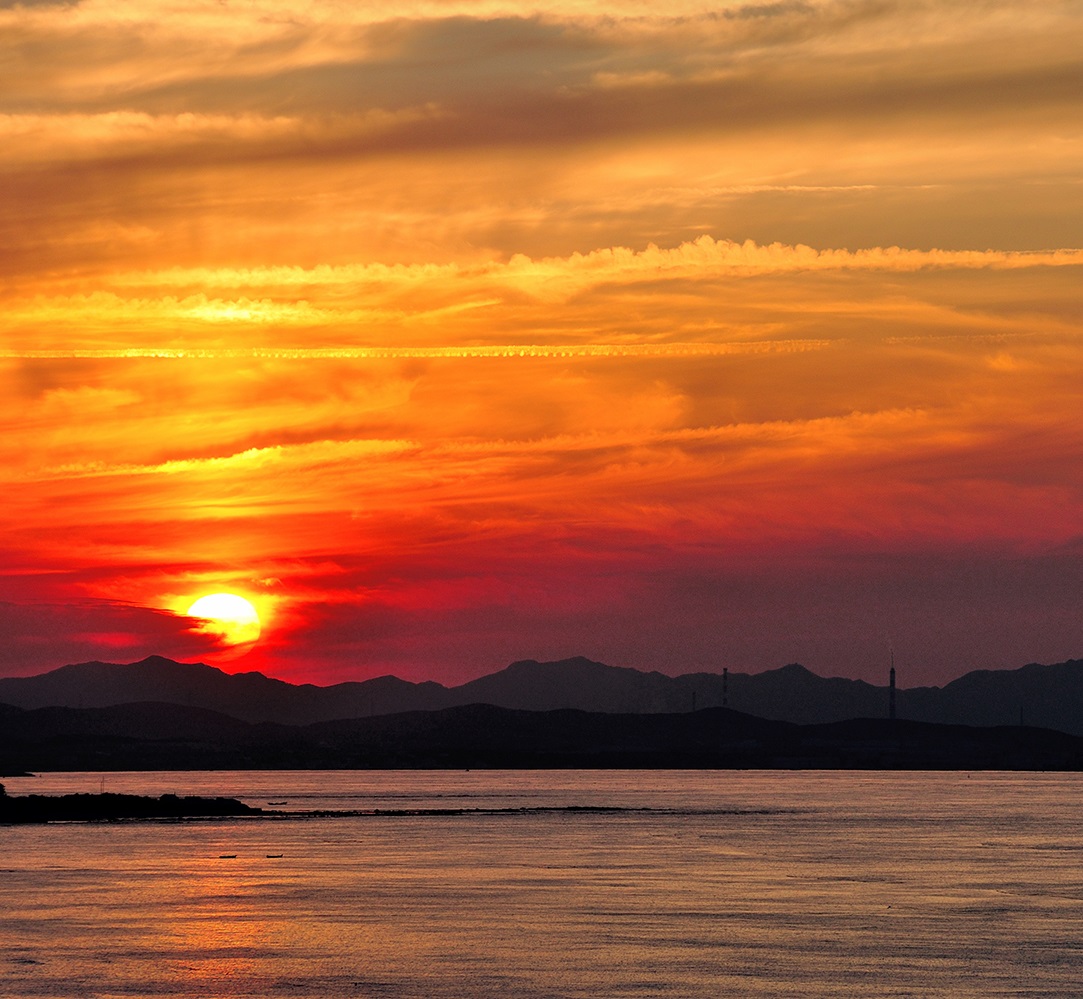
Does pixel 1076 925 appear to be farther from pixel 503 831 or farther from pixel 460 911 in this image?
pixel 503 831

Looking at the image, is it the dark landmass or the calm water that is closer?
the calm water

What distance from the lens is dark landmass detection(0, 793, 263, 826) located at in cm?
17175

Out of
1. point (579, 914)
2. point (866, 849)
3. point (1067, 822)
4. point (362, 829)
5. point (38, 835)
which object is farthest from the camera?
point (1067, 822)

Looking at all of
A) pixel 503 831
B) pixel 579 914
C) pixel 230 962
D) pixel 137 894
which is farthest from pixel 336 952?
pixel 503 831

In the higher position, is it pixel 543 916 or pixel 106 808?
pixel 106 808

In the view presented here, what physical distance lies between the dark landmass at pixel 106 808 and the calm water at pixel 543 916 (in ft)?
132

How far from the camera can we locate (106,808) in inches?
7205

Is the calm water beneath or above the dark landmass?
beneath

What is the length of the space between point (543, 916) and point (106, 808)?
122033 mm

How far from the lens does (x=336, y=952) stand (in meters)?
60.8

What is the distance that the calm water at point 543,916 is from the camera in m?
53.5

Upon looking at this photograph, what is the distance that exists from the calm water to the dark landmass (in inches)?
1587

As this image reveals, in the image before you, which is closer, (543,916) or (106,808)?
(543,916)

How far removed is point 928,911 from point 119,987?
37365 millimetres
